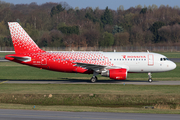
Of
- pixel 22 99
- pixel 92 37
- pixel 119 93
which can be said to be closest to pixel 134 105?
pixel 119 93

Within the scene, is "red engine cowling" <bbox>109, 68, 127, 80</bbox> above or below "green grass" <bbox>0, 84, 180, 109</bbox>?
above

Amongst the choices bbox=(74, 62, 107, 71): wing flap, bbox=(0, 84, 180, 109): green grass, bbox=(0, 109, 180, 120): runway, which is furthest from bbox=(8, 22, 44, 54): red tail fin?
bbox=(0, 109, 180, 120): runway

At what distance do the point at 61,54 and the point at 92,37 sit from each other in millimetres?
98684

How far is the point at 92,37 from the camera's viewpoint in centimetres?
13688

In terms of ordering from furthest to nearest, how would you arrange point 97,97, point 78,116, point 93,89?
point 93,89
point 97,97
point 78,116

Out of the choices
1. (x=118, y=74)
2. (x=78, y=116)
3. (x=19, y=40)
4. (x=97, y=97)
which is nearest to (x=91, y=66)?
(x=118, y=74)

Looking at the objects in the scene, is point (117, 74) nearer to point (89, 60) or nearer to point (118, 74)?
point (118, 74)

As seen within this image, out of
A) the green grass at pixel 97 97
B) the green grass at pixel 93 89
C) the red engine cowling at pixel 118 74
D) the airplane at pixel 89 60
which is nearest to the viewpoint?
the green grass at pixel 97 97

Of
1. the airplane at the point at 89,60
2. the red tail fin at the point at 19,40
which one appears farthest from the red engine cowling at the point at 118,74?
the red tail fin at the point at 19,40

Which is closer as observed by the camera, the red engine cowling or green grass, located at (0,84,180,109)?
green grass, located at (0,84,180,109)

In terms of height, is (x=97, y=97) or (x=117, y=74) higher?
(x=117, y=74)

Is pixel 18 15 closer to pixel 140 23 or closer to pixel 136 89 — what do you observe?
pixel 140 23

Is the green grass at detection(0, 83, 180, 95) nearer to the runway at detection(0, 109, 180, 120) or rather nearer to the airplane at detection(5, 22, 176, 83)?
the airplane at detection(5, 22, 176, 83)

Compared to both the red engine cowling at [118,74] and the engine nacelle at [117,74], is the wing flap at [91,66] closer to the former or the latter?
the engine nacelle at [117,74]
